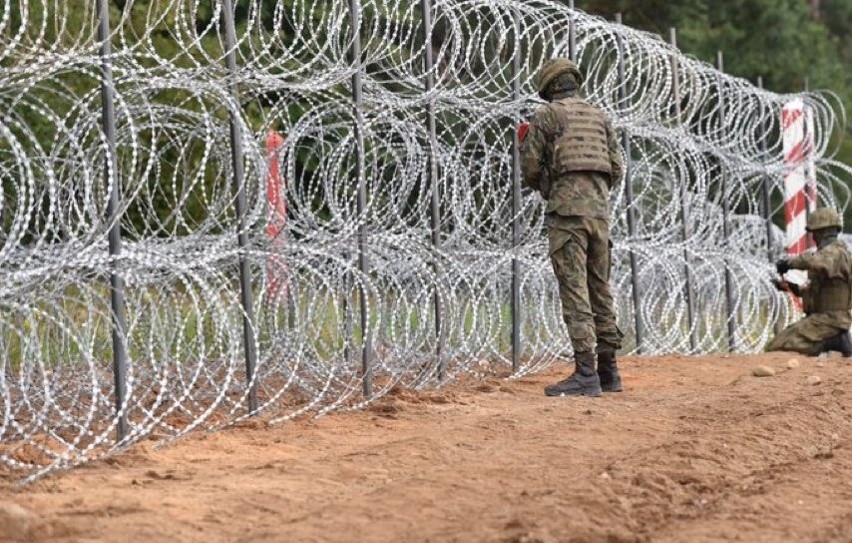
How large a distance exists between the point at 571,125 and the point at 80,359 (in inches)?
140

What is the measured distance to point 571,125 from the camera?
7961 millimetres

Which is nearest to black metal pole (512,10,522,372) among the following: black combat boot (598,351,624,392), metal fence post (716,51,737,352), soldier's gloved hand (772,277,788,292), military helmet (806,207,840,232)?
black combat boot (598,351,624,392)

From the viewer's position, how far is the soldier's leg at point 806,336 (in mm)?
11078

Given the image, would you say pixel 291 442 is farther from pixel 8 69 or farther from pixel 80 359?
pixel 80 359

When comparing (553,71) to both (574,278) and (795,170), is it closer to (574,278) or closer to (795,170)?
(574,278)

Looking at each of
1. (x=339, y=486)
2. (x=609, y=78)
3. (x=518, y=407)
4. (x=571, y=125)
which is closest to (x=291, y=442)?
(x=339, y=486)

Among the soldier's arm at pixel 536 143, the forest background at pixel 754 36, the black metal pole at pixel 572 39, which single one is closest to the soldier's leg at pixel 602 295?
the soldier's arm at pixel 536 143

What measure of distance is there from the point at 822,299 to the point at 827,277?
0.69 feet

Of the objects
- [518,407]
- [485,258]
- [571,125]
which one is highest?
[571,125]

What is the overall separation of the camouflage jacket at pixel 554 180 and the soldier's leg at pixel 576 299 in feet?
0.27

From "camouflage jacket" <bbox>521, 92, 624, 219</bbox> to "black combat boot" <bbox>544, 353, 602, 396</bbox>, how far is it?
79cm

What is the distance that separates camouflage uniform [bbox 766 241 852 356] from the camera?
10750 millimetres

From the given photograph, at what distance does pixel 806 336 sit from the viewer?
11156 millimetres

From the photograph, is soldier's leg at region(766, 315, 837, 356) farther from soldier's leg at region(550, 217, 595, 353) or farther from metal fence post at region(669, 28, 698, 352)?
soldier's leg at region(550, 217, 595, 353)
